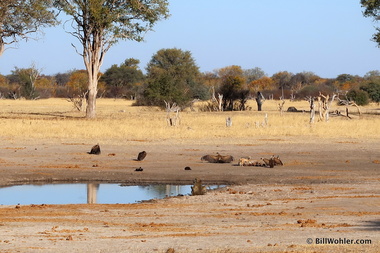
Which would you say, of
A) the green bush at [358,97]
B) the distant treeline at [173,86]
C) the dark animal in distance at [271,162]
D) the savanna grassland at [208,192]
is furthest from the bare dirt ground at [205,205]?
the green bush at [358,97]

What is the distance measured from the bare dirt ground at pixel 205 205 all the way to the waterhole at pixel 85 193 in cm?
67

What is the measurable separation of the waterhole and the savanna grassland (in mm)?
614

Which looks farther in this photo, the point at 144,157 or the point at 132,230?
the point at 144,157

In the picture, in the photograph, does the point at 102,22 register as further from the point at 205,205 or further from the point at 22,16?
the point at 205,205

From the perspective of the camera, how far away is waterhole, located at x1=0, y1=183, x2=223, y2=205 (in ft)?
43.4

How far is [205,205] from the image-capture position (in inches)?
469

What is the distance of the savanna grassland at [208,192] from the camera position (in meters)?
8.45

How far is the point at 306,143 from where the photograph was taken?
2314 cm

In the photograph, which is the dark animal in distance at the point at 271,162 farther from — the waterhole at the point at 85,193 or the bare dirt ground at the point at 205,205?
the waterhole at the point at 85,193

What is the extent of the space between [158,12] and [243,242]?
101 feet

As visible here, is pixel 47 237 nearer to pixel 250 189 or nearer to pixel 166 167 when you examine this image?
pixel 250 189

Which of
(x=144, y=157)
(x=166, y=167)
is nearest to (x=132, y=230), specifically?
(x=166, y=167)

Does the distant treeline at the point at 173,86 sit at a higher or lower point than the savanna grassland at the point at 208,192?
higher

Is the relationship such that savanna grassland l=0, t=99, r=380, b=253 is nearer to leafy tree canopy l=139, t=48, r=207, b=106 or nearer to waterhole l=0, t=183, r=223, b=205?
waterhole l=0, t=183, r=223, b=205
